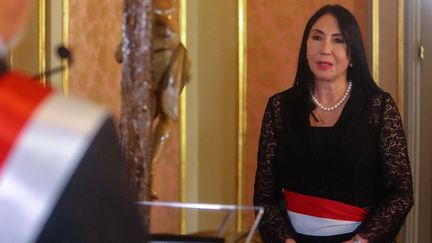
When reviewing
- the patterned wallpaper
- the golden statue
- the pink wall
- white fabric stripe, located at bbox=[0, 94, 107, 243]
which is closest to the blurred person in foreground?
white fabric stripe, located at bbox=[0, 94, 107, 243]

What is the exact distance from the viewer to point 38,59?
6.96 ft

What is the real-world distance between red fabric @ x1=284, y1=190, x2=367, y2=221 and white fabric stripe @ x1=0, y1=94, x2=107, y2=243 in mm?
1169

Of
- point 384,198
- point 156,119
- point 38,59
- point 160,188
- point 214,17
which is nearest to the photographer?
point 156,119

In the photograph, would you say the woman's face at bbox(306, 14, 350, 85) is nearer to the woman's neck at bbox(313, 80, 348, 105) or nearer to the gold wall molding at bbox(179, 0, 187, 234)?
the woman's neck at bbox(313, 80, 348, 105)

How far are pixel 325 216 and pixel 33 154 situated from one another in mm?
1214

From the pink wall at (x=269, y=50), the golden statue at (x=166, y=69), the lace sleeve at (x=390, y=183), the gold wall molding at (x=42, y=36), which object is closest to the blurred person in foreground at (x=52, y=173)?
the golden statue at (x=166, y=69)

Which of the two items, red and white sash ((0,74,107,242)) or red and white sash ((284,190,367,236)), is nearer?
red and white sash ((0,74,107,242))

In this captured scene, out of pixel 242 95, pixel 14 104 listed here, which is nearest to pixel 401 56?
pixel 242 95

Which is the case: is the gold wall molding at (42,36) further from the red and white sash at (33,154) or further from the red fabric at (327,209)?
the red and white sash at (33,154)

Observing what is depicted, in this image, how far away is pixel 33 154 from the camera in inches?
26.8

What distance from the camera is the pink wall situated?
112 inches

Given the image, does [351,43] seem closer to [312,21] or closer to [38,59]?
[312,21]

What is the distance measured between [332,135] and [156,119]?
28.7 inches

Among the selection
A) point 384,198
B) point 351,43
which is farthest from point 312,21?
point 384,198
